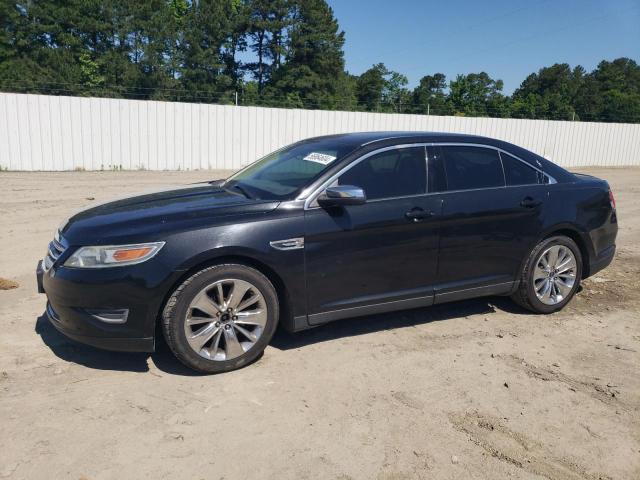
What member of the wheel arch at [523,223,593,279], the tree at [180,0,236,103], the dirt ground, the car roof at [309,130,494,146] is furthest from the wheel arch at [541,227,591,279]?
the tree at [180,0,236,103]

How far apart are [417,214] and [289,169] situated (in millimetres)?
1170

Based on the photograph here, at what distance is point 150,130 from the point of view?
17453 millimetres

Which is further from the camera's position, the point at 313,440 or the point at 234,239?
the point at 234,239

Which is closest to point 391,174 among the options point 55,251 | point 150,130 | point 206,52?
point 55,251

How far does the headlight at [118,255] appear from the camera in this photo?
3.66 meters

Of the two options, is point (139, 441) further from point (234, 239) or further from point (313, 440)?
point (234, 239)

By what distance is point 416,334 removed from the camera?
4785 mm

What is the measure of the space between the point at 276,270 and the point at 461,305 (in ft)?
7.92

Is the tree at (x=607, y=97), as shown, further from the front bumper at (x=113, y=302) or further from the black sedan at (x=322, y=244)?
the front bumper at (x=113, y=302)

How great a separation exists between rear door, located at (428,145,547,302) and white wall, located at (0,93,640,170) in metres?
14.4

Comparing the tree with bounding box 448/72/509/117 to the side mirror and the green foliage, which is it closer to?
the green foliage

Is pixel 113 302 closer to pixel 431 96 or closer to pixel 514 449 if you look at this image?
pixel 514 449

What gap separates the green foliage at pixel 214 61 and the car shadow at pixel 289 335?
23.8m

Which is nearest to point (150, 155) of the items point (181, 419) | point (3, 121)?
point (3, 121)
